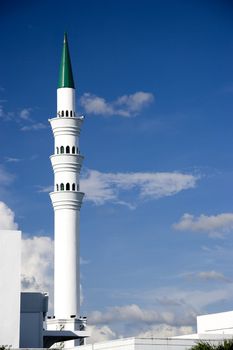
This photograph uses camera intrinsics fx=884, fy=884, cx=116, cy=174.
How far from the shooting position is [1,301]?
71.6 m

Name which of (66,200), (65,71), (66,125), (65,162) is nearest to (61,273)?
(66,200)

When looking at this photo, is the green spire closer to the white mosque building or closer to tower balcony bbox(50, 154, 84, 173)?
the white mosque building

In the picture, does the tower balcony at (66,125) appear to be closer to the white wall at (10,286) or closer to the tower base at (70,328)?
the tower base at (70,328)

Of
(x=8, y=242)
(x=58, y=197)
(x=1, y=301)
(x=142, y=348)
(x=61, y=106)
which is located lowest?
(x=142, y=348)

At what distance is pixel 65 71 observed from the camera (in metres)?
96.5

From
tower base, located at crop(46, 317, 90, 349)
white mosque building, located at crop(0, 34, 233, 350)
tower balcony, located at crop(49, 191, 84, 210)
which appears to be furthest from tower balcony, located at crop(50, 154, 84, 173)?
tower base, located at crop(46, 317, 90, 349)

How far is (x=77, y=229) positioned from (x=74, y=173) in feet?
19.9

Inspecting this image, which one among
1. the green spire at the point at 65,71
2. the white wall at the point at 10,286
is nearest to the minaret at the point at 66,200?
the green spire at the point at 65,71

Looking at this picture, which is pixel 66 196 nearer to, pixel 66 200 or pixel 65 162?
pixel 66 200

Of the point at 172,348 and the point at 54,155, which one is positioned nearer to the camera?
the point at 172,348

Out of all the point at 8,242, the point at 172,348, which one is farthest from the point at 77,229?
the point at 172,348

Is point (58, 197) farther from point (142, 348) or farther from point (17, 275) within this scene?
point (142, 348)

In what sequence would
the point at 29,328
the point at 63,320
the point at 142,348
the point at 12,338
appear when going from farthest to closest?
the point at 63,320 < the point at 29,328 < the point at 12,338 < the point at 142,348

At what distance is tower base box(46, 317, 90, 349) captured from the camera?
85625 mm
